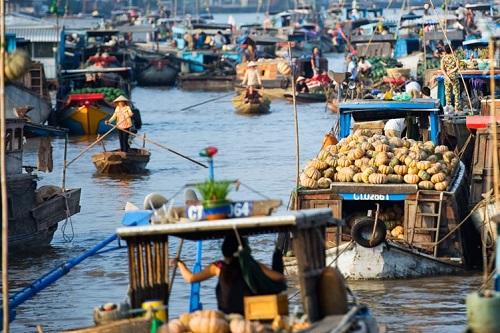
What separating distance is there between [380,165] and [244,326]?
6378mm

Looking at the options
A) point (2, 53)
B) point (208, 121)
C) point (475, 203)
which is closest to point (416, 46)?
point (208, 121)

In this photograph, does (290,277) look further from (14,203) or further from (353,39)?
(353,39)

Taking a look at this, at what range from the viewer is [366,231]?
585 inches

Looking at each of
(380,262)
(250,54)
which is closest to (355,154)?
(380,262)

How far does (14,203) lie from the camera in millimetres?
16984

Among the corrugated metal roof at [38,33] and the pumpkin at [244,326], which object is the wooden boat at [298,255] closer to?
the pumpkin at [244,326]

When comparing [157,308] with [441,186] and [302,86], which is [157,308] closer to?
[441,186]

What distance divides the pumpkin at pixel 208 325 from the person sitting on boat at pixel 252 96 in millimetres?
29986

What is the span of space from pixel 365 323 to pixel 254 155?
66.7ft

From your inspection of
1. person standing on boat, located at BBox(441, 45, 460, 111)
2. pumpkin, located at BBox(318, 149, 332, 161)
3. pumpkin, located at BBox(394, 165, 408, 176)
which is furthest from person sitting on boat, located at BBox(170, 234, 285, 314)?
person standing on boat, located at BBox(441, 45, 460, 111)

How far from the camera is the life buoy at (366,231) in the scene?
14781 millimetres

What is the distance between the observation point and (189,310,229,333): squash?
940 cm

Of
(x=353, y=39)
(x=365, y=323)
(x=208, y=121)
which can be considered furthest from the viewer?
(x=353, y=39)

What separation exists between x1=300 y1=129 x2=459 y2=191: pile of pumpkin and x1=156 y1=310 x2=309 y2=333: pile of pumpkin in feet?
19.2
